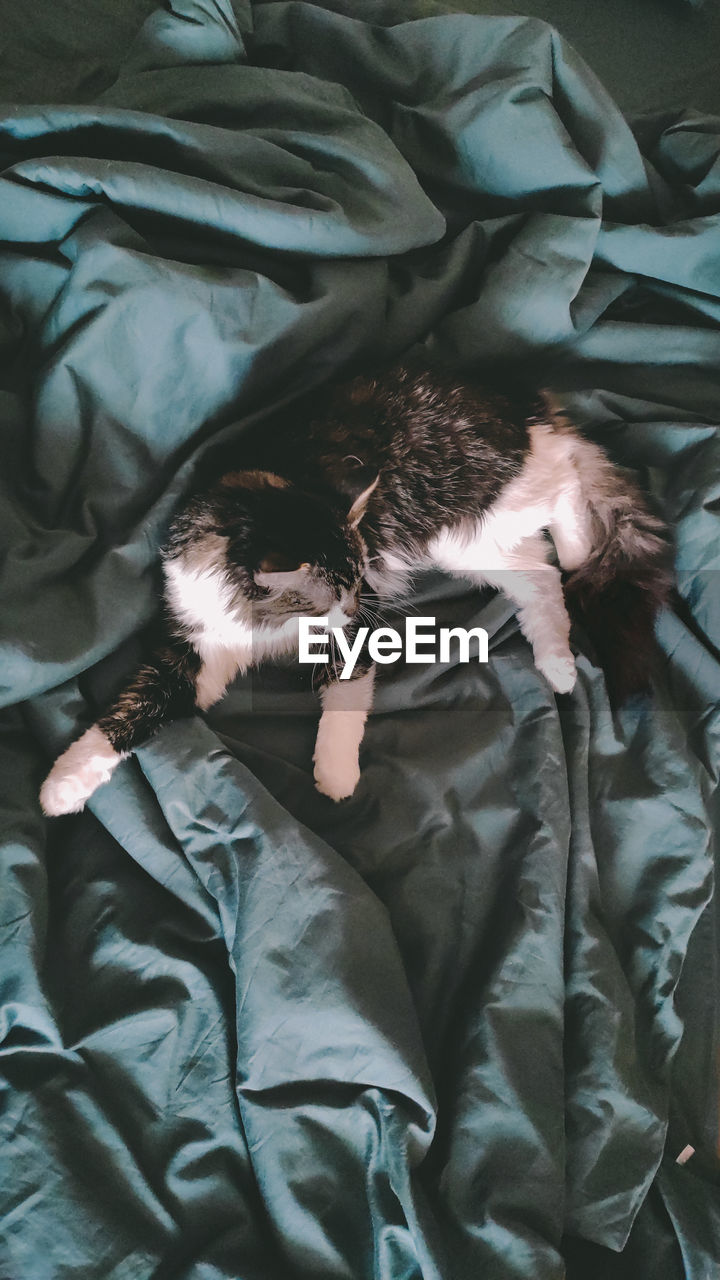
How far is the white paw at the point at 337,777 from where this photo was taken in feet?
3.32

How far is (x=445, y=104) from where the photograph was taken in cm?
121


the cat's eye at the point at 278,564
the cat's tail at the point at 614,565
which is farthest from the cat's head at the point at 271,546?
the cat's tail at the point at 614,565

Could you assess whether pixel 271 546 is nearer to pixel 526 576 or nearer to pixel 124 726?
pixel 124 726

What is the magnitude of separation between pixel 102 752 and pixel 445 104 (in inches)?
47.0

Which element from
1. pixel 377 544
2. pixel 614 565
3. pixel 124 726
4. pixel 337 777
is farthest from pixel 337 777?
pixel 614 565

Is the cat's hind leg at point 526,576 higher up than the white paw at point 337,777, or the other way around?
the cat's hind leg at point 526,576

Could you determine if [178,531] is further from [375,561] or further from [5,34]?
[5,34]

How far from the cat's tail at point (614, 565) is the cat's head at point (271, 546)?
0.39m

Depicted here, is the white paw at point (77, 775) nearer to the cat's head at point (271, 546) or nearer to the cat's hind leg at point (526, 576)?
the cat's head at point (271, 546)

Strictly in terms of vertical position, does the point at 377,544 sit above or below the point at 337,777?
above

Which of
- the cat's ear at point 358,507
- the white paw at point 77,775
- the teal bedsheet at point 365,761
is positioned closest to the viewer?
the teal bedsheet at point 365,761

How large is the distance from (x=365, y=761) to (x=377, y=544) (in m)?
0.38

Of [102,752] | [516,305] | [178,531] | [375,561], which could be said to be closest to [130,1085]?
[102,752]

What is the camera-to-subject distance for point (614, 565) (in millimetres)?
1146
